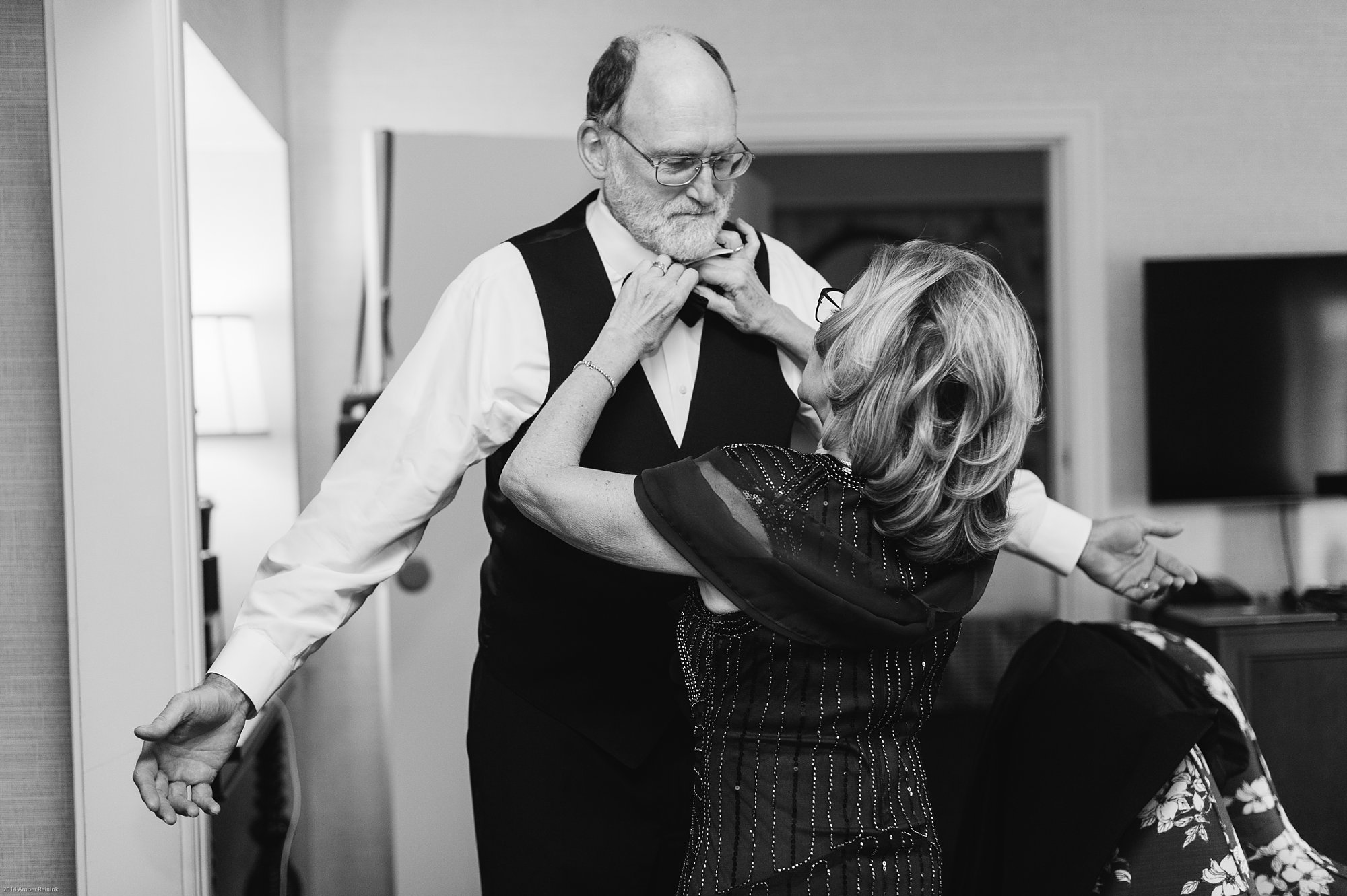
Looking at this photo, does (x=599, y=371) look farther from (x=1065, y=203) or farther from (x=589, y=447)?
(x=1065, y=203)

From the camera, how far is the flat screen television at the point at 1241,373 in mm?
3207

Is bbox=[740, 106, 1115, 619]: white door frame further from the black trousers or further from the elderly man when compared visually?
the black trousers

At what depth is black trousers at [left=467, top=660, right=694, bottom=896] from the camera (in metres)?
1.41

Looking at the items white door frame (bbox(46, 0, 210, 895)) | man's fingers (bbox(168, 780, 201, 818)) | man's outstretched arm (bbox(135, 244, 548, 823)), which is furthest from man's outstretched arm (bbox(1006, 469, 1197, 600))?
white door frame (bbox(46, 0, 210, 895))

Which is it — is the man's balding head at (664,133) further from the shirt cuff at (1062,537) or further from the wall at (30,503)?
the wall at (30,503)

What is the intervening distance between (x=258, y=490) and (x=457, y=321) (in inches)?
63.1

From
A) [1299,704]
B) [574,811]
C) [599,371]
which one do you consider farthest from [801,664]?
[1299,704]

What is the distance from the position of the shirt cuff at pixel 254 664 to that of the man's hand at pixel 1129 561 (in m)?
1.05

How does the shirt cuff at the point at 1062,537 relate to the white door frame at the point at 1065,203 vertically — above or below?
below

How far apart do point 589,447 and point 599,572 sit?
17 centimetres

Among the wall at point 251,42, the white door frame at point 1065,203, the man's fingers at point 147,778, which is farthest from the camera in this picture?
the white door frame at point 1065,203

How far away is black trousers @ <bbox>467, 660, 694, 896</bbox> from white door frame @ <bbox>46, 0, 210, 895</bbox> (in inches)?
19.0

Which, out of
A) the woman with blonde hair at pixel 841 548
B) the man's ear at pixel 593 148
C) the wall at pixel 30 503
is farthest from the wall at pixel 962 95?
the woman with blonde hair at pixel 841 548

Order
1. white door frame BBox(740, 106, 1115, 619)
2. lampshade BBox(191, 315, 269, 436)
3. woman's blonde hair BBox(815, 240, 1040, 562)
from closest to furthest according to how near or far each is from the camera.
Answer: woman's blonde hair BBox(815, 240, 1040, 562)
lampshade BBox(191, 315, 269, 436)
white door frame BBox(740, 106, 1115, 619)
